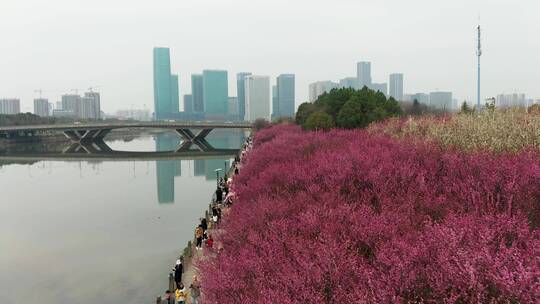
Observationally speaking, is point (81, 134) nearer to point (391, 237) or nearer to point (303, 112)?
point (303, 112)

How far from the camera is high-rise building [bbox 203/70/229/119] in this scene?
629ft

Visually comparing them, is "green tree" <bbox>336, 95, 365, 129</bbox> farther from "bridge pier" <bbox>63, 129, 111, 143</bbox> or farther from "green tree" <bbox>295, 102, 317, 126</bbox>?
"bridge pier" <bbox>63, 129, 111, 143</bbox>

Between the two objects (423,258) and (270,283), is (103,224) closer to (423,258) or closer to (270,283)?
(270,283)

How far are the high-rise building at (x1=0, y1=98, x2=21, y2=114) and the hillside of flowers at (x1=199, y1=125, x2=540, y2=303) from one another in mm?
216089

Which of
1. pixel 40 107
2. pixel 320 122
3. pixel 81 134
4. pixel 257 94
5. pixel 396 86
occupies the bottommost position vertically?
pixel 81 134

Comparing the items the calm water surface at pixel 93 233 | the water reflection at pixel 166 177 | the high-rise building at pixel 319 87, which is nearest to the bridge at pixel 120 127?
the water reflection at pixel 166 177

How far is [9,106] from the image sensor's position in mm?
192375

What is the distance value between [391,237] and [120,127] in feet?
246

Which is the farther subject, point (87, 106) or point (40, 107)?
point (87, 106)

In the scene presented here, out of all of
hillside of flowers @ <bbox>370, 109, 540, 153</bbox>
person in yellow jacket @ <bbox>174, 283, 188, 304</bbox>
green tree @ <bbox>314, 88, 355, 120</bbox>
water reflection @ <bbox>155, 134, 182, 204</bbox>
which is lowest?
water reflection @ <bbox>155, 134, 182, 204</bbox>

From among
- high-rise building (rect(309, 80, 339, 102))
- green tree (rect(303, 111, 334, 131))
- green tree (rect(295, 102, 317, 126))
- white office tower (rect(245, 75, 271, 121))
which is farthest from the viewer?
high-rise building (rect(309, 80, 339, 102))

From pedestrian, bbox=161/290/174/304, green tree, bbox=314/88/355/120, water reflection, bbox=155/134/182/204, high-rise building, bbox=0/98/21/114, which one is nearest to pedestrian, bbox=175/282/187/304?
pedestrian, bbox=161/290/174/304

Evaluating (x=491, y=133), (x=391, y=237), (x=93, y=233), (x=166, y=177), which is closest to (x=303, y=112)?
(x=166, y=177)

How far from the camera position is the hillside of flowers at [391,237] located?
467cm
